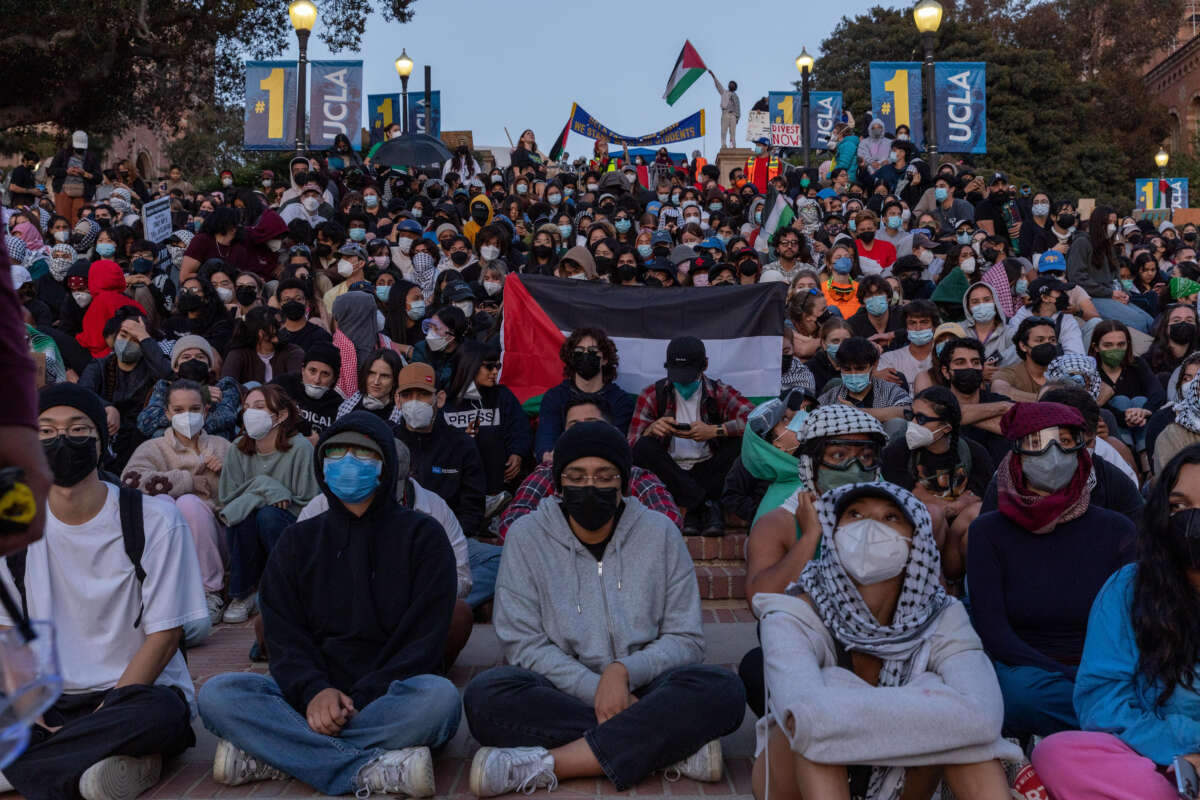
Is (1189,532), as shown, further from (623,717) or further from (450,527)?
(450,527)

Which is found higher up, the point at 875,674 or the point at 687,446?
the point at 687,446

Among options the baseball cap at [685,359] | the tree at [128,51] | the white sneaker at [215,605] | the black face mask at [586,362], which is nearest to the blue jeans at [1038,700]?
the baseball cap at [685,359]

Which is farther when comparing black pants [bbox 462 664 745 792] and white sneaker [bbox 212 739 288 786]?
white sneaker [bbox 212 739 288 786]

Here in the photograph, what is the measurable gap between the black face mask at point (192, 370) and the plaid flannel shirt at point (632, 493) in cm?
310

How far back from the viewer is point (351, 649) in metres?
4.86

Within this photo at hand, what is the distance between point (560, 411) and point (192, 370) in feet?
9.37

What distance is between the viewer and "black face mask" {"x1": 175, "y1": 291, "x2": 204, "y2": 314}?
10906mm

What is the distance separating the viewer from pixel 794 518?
5309mm

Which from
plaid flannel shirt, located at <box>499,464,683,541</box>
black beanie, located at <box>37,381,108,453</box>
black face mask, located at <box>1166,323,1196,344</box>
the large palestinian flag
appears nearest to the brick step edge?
plaid flannel shirt, located at <box>499,464,683,541</box>

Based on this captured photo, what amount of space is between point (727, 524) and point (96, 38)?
81.7 feet

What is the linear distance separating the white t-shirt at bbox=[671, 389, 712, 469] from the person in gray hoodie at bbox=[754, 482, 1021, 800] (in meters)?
3.63

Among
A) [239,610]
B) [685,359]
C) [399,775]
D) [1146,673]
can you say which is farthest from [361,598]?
[685,359]

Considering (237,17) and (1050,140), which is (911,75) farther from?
(1050,140)

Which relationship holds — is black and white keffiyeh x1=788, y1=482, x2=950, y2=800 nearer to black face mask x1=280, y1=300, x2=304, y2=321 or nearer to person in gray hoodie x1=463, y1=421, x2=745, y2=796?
person in gray hoodie x1=463, y1=421, x2=745, y2=796
